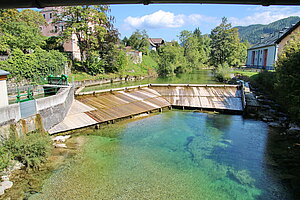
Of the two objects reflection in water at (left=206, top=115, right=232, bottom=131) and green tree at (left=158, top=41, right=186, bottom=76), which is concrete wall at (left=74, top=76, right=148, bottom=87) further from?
reflection in water at (left=206, top=115, right=232, bottom=131)

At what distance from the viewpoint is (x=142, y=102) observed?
20.0 meters

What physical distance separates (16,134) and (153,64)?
51.2 metres

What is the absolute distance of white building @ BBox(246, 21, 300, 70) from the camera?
35872 millimetres

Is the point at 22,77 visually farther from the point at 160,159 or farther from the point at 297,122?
the point at 297,122

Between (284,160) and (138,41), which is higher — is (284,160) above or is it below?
below

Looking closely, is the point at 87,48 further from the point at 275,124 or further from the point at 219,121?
the point at 275,124

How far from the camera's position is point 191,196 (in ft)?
26.4

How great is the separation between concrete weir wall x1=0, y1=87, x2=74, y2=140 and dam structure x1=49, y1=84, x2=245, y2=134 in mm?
601

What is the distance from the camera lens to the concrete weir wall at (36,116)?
31.9ft

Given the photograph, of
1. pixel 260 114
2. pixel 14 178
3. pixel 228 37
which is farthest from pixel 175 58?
pixel 14 178

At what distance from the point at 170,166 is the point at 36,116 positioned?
7986 mm

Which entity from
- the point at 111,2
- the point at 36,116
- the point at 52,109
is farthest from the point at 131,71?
the point at 111,2

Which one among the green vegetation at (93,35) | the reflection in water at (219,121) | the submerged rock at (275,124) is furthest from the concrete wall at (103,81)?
the submerged rock at (275,124)

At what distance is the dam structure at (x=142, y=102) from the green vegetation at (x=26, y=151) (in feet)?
9.45
